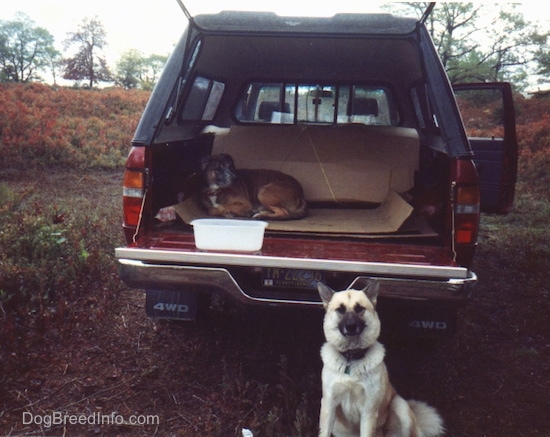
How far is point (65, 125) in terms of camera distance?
12.9 metres

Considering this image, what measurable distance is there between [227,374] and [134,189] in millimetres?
1285

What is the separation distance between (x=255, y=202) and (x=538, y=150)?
10745 mm

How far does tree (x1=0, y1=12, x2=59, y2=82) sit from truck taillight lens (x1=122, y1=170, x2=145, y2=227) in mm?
7127

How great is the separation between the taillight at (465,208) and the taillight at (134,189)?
71.7 inches

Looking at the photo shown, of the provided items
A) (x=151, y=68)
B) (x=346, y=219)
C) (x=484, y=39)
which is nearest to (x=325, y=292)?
(x=346, y=219)

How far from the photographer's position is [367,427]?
107 inches

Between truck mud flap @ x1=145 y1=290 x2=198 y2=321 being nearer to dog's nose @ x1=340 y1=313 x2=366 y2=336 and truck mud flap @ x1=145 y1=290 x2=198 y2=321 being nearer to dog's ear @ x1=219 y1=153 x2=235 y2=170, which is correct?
dog's nose @ x1=340 y1=313 x2=366 y2=336

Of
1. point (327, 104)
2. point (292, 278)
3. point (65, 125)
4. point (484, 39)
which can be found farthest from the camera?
point (484, 39)

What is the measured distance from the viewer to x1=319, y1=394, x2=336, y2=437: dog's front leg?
2.80 m

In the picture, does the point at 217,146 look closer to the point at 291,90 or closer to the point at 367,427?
the point at 291,90

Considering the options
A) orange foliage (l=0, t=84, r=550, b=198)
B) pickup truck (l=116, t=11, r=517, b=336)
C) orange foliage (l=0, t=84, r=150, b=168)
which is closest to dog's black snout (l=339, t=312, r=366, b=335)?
pickup truck (l=116, t=11, r=517, b=336)

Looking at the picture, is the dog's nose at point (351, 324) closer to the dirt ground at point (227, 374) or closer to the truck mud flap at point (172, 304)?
the dirt ground at point (227, 374)

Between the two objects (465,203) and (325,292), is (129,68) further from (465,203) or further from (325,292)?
(325,292)

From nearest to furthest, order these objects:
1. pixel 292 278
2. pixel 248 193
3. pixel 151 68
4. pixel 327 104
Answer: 1. pixel 292 278
2. pixel 248 193
3. pixel 327 104
4. pixel 151 68
